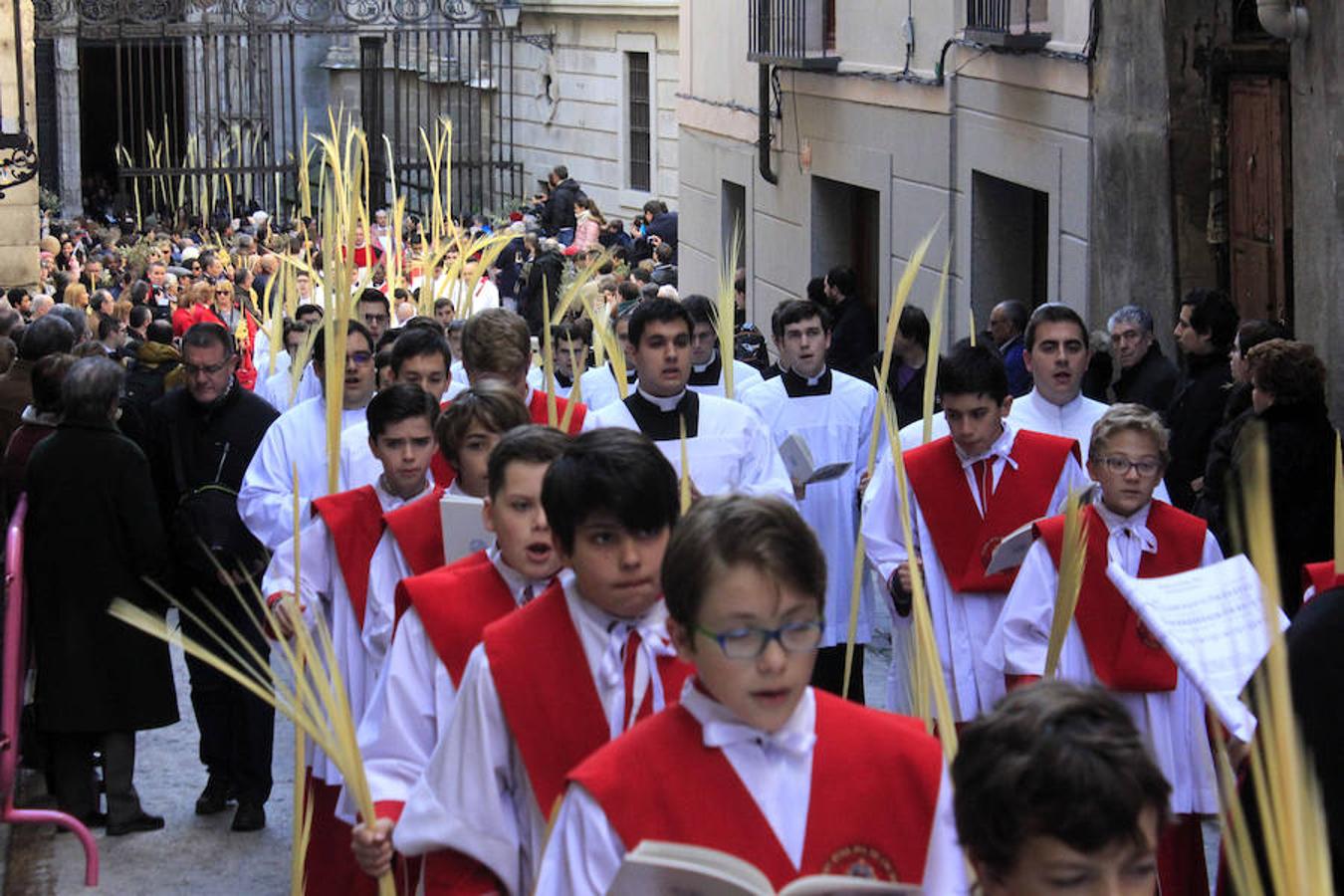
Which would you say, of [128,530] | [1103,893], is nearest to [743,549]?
[1103,893]

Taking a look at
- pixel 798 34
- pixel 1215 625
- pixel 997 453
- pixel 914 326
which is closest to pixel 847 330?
pixel 914 326

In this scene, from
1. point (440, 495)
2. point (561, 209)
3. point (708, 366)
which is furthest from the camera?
point (561, 209)

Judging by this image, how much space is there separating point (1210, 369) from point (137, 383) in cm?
440

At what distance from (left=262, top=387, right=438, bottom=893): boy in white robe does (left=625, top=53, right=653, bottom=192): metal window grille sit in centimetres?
2348

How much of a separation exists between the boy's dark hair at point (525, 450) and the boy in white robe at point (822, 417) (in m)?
4.17

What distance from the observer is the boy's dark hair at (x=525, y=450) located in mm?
4273

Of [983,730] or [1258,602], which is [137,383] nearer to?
[1258,602]

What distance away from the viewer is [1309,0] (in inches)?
377

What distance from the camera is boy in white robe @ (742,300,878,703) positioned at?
858 cm

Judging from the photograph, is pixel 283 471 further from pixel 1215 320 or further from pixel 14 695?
pixel 1215 320

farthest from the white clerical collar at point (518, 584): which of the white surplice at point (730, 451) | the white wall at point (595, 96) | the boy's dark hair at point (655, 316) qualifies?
the white wall at point (595, 96)

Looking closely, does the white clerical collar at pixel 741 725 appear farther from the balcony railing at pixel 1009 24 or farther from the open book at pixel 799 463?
the balcony railing at pixel 1009 24

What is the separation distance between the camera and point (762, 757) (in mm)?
3152

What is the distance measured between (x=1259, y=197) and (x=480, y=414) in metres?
7.00
